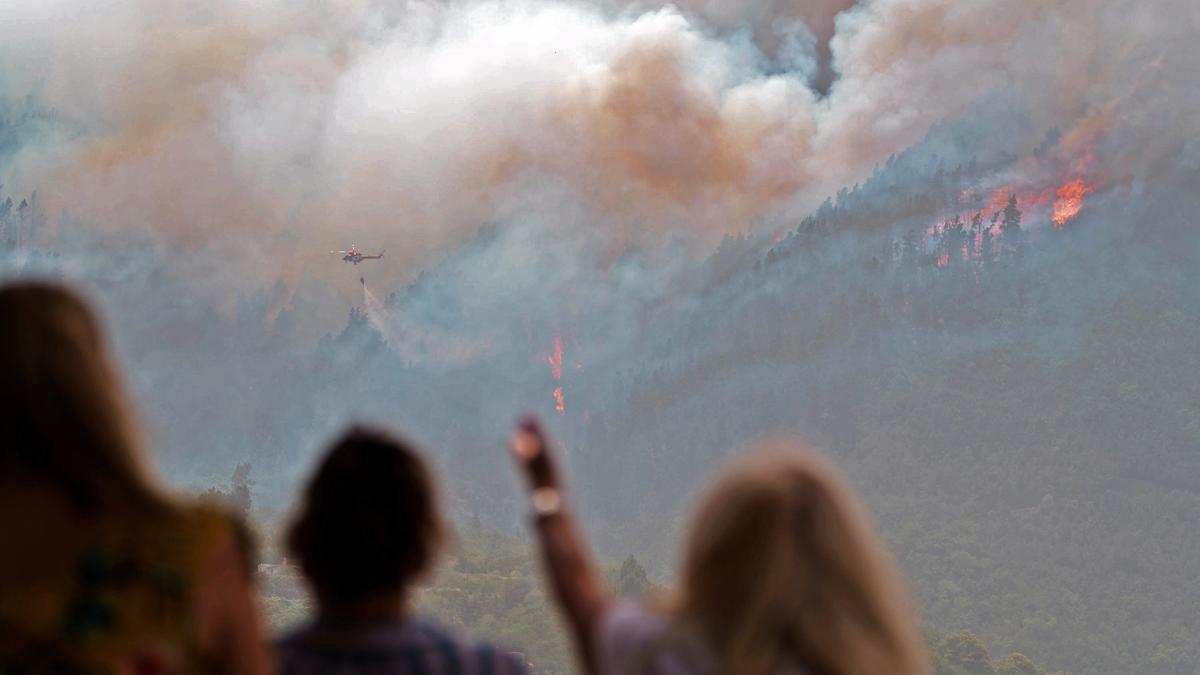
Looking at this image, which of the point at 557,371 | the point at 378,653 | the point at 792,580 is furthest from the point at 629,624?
the point at 557,371

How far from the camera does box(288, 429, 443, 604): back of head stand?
7.83ft

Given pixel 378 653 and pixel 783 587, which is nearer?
pixel 783 587

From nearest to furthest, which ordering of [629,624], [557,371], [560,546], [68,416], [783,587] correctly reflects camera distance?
[68,416] < [783,587] < [629,624] < [560,546] < [557,371]

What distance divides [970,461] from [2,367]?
111m

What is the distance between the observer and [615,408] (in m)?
119

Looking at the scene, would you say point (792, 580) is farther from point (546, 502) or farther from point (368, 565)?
point (368, 565)

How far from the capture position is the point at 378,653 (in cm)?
239

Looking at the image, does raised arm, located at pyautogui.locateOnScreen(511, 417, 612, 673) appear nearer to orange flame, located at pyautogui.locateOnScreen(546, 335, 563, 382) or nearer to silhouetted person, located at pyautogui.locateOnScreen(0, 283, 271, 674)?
silhouetted person, located at pyautogui.locateOnScreen(0, 283, 271, 674)

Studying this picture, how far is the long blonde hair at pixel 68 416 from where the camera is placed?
6.50ft

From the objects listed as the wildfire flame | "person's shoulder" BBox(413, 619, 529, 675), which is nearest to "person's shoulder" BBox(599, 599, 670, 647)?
"person's shoulder" BBox(413, 619, 529, 675)

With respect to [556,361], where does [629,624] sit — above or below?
below

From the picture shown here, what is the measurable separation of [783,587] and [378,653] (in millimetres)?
785

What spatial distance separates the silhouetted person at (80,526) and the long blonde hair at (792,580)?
2.86 feet

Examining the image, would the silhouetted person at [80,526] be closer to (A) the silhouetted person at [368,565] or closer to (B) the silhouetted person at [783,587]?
(A) the silhouetted person at [368,565]
